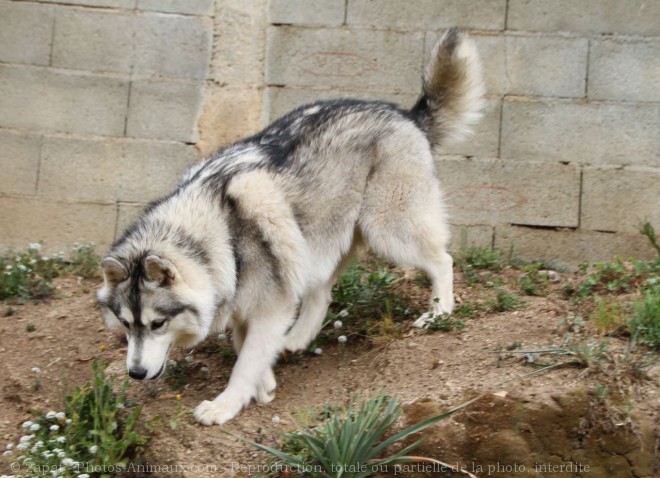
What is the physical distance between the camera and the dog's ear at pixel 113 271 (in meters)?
4.03

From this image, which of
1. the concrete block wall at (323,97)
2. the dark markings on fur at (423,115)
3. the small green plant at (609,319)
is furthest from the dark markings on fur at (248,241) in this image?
the concrete block wall at (323,97)

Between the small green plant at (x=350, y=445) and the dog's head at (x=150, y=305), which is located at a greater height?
the dog's head at (x=150, y=305)

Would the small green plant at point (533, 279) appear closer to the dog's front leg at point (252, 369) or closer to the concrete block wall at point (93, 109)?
the dog's front leg at point (252, 369)

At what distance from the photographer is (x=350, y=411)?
3.76 metres

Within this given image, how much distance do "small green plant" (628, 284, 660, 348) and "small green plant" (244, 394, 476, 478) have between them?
4.05 ft

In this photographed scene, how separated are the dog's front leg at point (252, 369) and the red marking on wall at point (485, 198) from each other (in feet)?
7.88

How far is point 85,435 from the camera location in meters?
4.24

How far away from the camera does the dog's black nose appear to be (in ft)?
13.0

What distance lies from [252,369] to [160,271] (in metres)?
0.77

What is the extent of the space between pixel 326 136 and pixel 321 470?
80.1 inches

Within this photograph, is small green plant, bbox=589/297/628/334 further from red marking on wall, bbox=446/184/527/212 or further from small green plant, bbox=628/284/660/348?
red marking on wall, bbox=446/184/527/212

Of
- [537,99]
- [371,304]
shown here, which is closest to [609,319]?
[371,304]

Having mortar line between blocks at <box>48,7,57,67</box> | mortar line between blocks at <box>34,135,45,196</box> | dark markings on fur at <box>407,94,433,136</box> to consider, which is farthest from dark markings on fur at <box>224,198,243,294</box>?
mortar line between blocks at <box>48,7,57,67</box>

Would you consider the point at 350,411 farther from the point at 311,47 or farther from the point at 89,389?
the point at 311,47
